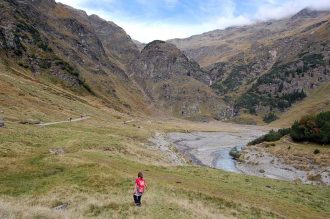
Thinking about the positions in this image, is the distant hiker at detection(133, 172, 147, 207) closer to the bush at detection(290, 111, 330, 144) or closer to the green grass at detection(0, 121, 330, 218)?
the green grass at detection(0, 121, 330, 218)

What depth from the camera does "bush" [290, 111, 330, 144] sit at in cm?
10562

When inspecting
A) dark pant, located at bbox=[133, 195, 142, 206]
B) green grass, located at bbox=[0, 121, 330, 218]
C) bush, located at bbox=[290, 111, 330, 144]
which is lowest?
green grass, located at bbox=[0, 121, 330, 218]

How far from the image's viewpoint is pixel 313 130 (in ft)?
362

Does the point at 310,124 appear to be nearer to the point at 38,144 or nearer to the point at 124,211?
the point at 38,144

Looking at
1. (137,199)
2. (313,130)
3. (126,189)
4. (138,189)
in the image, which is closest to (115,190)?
(126,189)

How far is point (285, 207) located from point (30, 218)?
1066 inches

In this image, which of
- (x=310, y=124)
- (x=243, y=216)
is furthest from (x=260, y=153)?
(x=243, y=216)

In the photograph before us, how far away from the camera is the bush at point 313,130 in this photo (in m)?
106

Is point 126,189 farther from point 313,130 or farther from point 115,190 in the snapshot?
point 313,130

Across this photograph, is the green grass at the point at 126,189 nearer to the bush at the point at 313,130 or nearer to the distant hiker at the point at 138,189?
the distant hiker at the point at 138,189

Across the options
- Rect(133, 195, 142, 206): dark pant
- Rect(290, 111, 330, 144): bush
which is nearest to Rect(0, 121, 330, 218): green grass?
Rect(133, 195, 142, 206): dark pant

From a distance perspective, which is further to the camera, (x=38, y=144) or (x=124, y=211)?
(x=38, y=144)

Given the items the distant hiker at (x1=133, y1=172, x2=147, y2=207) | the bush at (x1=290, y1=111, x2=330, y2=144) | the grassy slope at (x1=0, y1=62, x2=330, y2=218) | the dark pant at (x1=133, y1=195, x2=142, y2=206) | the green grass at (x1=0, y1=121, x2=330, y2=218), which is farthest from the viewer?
the bush at (x1=290, y1=111, x2=330, y2=144)

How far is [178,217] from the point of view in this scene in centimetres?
3102
